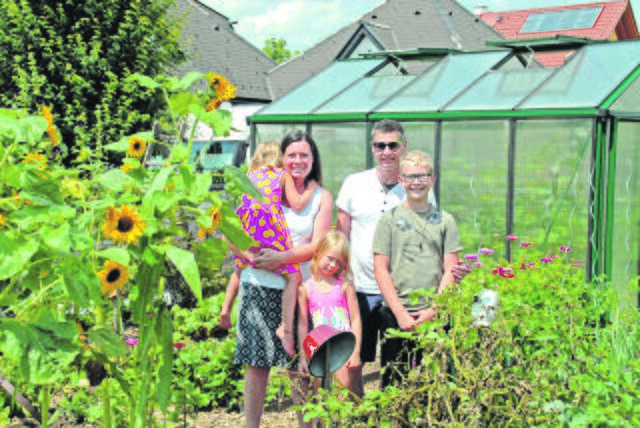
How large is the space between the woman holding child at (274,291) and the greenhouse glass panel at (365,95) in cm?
381

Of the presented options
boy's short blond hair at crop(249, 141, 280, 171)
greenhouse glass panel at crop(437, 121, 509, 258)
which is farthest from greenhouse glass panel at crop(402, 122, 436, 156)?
boy's short blond hair at crop(249, 141, 280, 171)

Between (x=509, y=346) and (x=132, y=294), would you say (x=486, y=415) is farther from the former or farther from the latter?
(x=132, y=294)

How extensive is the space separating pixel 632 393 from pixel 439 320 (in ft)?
2.27

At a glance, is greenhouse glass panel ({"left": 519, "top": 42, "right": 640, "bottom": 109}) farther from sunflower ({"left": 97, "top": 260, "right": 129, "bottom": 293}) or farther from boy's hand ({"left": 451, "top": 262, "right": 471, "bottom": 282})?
sunflower ({"left": 97, "top": 260, "right": 129, "bottom": 293})

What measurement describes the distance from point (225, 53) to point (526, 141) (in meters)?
22.0

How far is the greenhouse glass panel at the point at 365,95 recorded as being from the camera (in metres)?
7.43

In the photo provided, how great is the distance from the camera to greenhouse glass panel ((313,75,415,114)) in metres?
7.43

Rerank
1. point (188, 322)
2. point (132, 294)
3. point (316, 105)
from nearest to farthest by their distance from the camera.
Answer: point (132, 294), point (188, 322), point (316, 105)

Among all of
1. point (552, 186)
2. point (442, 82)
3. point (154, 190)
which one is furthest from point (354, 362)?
point (442, 82)

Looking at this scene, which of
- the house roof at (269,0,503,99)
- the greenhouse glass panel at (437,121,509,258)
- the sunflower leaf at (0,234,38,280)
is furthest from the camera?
the house roof at (269,0,503,99)

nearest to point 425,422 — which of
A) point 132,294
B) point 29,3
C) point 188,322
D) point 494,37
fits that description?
point 132,294

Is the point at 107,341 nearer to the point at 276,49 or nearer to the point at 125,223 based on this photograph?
the point at 125,223

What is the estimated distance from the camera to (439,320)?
2.74 metres

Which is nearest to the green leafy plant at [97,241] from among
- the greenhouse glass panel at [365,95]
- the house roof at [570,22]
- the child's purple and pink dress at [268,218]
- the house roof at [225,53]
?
the child's purple and pink dress at [268,218]
